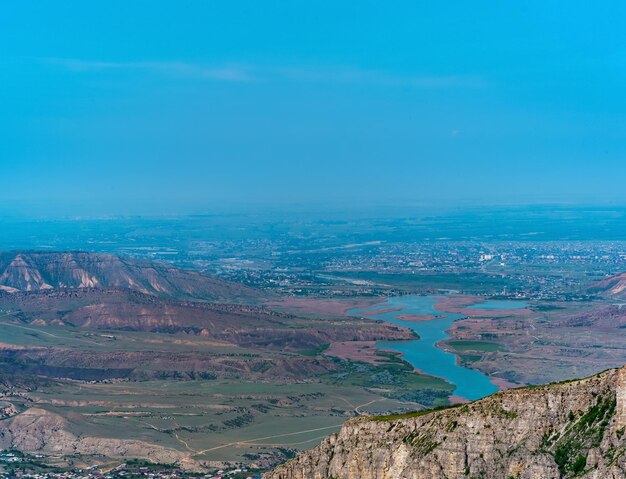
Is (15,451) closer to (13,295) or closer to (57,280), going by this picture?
(13,295)

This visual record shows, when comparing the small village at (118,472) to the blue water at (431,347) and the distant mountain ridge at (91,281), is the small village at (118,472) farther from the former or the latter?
the distant mountain ridge at (91,281)

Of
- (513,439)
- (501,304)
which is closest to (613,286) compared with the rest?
(501,304)

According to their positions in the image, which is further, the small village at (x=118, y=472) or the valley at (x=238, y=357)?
the valley at (x=238, y=357)

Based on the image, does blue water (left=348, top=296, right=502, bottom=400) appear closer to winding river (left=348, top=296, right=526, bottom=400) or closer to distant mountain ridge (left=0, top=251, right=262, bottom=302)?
winding river (left=348, top=296, right=526, bottom=400)

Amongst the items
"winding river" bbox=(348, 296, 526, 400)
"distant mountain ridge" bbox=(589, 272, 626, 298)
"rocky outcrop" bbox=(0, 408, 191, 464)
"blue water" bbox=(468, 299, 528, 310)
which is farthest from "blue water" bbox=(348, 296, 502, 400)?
"rocky outcrop" bbox=(0, 408, 191, 464)

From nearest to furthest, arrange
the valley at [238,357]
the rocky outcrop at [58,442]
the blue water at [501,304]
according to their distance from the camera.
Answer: the rocky outcrop at [58,442], the valley at [238,357], the blue water at [501,304]

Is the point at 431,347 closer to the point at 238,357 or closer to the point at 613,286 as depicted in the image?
the point at 238,357

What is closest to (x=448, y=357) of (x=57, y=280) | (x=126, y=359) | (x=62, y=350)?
(x=126, y=359)

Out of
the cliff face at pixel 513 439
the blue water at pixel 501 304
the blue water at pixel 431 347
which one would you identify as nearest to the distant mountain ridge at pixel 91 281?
the blue water at pixel 431 347

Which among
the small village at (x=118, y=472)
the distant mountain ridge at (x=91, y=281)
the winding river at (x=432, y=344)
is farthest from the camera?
the distant mountain ridge at (x=91, y=281)
